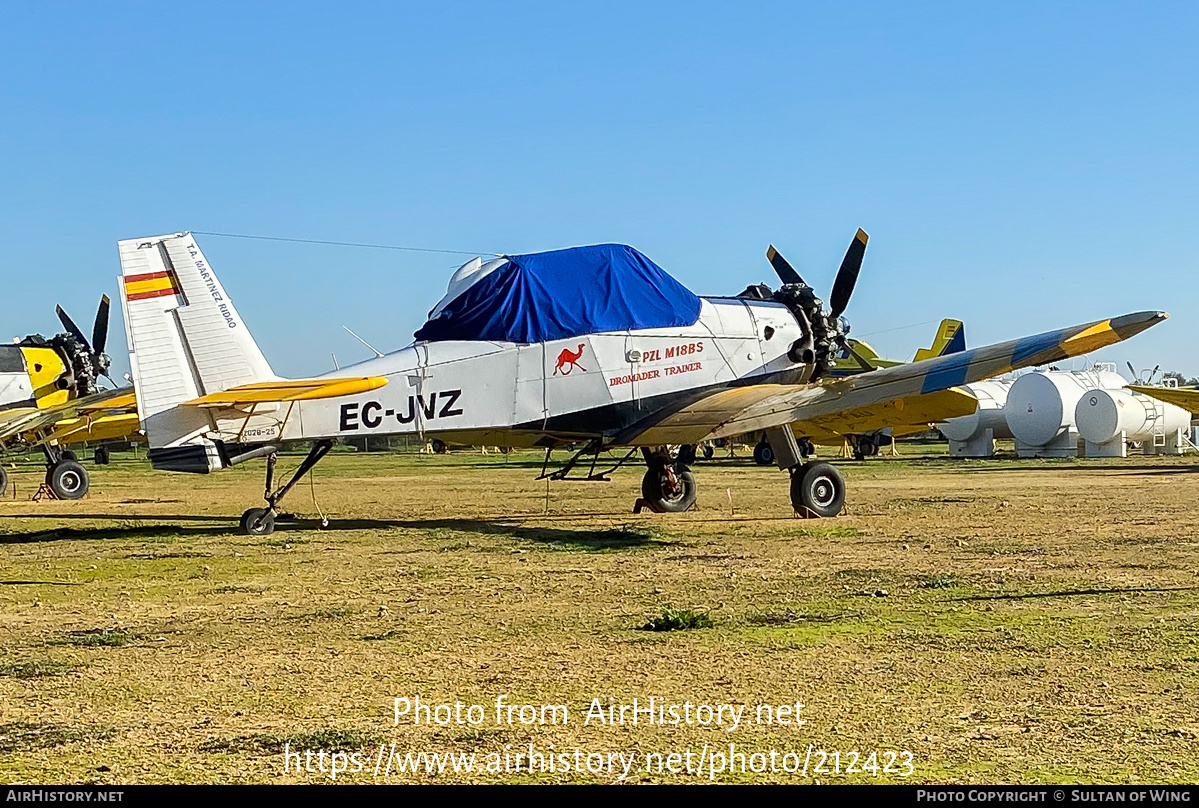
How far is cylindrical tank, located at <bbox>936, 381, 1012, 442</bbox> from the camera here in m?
53.3

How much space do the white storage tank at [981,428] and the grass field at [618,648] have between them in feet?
118

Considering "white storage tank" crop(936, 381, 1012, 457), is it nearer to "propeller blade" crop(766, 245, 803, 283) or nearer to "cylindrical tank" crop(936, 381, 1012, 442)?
"cylindrical tank" crop(936, 381, 1012, 442)

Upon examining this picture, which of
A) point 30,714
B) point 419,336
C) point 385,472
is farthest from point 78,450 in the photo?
point 30,714

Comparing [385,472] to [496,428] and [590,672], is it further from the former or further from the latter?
[590,672]

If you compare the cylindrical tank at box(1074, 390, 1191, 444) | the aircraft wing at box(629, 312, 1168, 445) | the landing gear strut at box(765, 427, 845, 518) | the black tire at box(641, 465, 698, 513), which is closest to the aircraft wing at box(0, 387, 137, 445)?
the black tire at box(641, 465, 698, 513)

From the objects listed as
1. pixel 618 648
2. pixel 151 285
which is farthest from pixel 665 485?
pixel 618 648

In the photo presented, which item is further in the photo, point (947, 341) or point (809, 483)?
point (947, 341)

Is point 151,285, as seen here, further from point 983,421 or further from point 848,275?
point 983,421

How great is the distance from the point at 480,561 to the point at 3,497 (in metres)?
20.9

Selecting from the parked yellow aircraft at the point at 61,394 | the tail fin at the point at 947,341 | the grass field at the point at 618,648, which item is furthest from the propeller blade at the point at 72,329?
the tail fin at the point at 947,341

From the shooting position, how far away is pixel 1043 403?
50812 mm

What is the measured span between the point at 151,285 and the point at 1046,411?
4159 cm

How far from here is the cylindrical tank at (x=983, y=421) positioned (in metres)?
53.3
